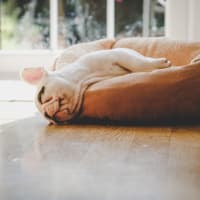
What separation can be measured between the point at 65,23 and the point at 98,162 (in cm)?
165

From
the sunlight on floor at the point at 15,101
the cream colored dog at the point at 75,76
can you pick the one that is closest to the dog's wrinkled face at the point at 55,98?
the cream colored dog at the point at 75,76

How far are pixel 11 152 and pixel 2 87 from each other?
1.11 metres

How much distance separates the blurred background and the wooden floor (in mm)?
1090

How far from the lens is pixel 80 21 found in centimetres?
303

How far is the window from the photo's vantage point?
296 centimetres

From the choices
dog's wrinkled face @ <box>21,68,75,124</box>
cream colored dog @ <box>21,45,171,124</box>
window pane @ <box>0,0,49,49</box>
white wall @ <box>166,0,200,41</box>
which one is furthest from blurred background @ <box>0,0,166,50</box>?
dog's wrinkled face @ <box>21,68,75,124</box>

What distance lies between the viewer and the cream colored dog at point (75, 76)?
6.33 feet

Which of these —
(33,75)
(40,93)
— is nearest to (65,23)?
(33,75)

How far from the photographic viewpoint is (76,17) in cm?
302

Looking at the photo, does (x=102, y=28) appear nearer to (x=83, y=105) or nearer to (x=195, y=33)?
(x=195, y=33)

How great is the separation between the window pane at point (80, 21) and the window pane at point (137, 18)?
85mm

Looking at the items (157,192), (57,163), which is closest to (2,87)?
(57,163)

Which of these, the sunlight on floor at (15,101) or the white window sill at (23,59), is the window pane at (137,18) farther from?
the sunlight on floor at (15,101)

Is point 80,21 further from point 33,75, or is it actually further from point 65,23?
point 33,75
